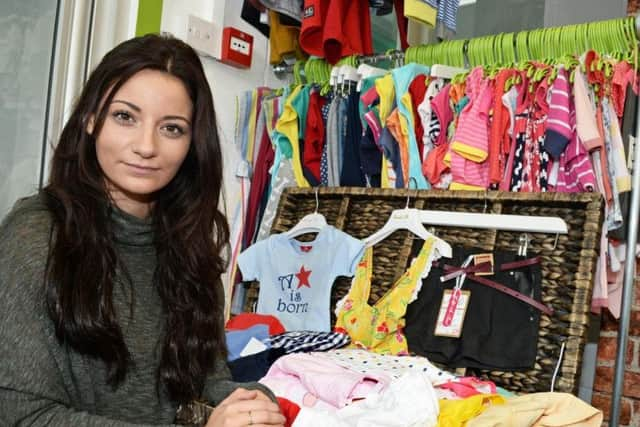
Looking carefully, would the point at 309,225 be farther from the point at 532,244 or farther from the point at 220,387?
the point at 220,387

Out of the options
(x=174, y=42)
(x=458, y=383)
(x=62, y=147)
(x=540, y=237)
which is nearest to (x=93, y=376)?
(x=62, y=147)

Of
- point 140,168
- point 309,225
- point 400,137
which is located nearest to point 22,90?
point 309,225

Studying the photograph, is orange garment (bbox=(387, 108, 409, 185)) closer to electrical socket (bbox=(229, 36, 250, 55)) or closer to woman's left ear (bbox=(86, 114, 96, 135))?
electrical socket (bbox=(229, 36, 250, 55))

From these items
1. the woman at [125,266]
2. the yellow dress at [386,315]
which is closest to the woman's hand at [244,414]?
the woman at [125,266]

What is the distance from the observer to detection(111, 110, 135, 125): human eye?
1.06 m

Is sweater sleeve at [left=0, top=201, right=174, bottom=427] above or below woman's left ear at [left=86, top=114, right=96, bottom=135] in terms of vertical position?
below

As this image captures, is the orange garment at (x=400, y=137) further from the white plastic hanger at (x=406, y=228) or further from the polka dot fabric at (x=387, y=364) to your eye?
the polka dot fabric at (x=387, y=364)

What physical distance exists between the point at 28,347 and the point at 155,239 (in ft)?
1.09

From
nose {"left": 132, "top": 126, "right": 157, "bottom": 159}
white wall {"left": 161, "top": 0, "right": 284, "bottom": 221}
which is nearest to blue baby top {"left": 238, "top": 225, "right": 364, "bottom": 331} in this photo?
white wall {"left": 161, "top": 0, "right": 284, "bottom": 221}

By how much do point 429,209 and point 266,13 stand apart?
1251 millimetres

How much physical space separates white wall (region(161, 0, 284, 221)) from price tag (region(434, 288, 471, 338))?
1255 mm

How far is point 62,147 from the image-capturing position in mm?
1090

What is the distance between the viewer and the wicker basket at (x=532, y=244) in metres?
1.77

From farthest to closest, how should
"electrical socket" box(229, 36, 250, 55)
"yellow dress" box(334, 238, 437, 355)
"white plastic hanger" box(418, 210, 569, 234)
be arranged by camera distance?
"electrical socket" box(229, 36, 250, 55)
"yellow dress" box(334, 238, 437, 355)
"white plastic hanger" box(418, 210, 569, 234)
